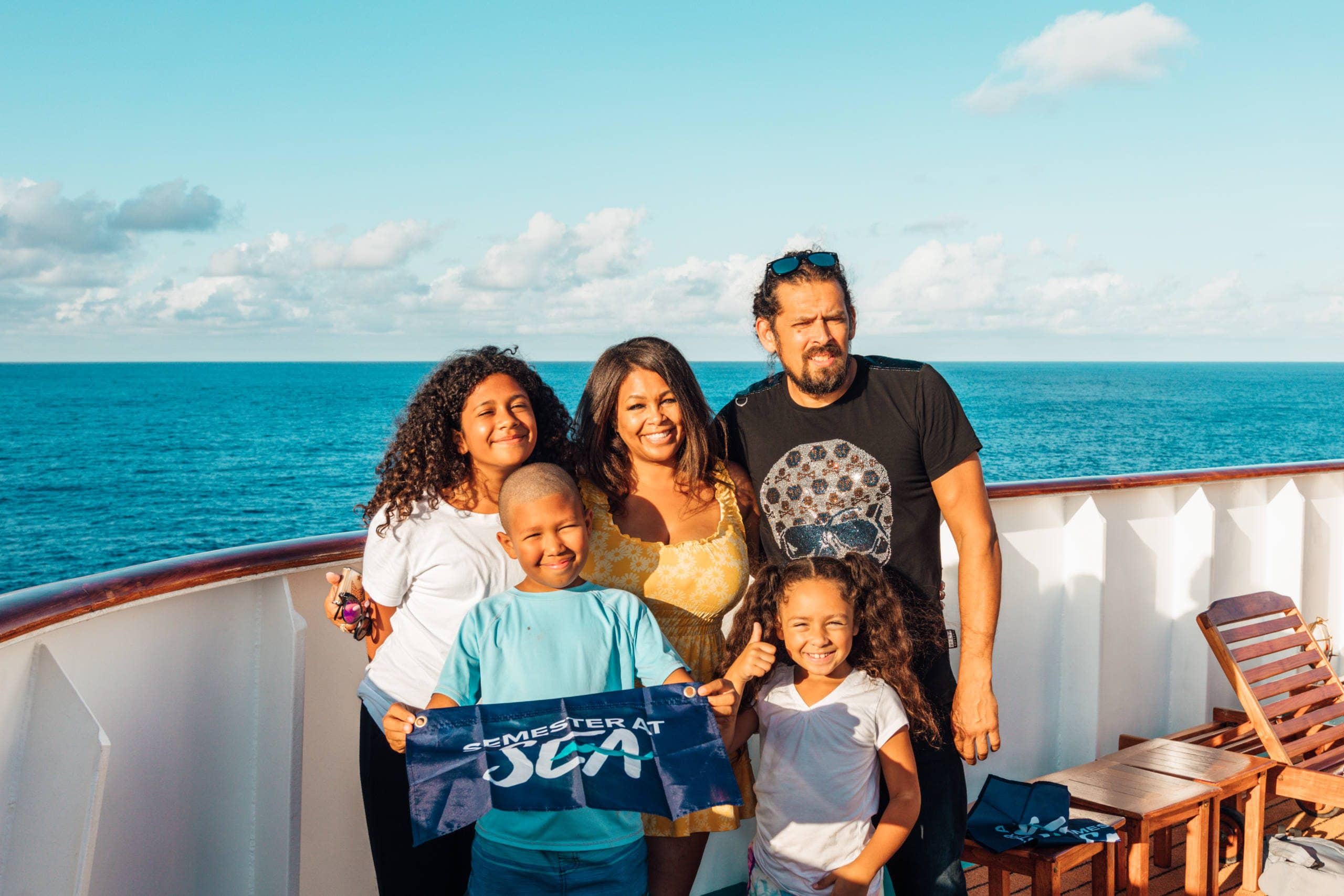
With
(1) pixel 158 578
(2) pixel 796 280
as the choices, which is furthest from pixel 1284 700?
(1) pixel 158 578

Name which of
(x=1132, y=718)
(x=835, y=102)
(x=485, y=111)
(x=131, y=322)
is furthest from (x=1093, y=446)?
(x=131, y=322)

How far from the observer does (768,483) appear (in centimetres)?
248

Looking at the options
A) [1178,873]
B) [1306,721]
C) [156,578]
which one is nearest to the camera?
[156,578]

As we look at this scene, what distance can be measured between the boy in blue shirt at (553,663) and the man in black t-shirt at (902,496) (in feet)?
1.99

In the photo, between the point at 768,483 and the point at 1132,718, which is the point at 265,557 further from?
the point at 1132,718

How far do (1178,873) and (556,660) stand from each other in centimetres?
266

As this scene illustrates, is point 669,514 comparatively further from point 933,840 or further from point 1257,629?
point 1257,629

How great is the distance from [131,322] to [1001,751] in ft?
472

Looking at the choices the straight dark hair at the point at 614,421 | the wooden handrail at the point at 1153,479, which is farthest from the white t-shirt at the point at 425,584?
the wooden handrail at the point at 1153,479

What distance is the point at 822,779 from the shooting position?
2252 millimetres

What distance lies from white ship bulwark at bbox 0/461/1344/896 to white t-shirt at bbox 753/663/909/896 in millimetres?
927

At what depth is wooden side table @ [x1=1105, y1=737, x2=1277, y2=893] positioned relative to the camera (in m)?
3.11

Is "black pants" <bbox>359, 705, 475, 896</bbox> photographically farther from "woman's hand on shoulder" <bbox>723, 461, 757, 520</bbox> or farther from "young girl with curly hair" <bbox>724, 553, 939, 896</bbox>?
"woman's hand on shoulder" <bbox>723, 461, 757, 520</bbox>

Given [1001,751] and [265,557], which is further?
→ [1001,751]
